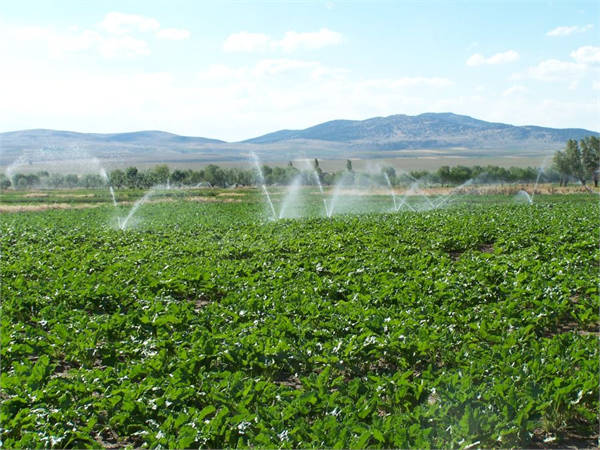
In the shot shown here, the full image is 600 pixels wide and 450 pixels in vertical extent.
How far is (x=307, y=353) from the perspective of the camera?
7.37 meters

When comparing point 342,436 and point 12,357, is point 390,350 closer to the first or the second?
point 342,436

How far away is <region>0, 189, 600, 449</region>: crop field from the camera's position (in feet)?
17.8

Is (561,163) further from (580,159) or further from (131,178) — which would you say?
(131,178)

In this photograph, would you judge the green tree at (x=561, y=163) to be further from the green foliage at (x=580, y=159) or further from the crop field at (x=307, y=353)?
the crop field at (x=307, y=353)

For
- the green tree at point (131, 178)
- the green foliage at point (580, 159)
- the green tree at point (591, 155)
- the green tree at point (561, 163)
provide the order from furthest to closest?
the green tree at point (131, 178) → the green tree at point (561, 163) → the green foliage at point (580, 159) → the green tree at point (591, 155)

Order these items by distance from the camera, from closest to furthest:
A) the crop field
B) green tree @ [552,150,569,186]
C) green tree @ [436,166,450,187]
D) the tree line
→ the crop field < the tree line < green tree @ [552,150,569,186] < green tree @ [436,166,450,187]

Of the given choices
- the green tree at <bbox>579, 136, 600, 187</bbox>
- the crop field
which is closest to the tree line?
the green tree at <bbox>579, 136, 600, 187</bbox>

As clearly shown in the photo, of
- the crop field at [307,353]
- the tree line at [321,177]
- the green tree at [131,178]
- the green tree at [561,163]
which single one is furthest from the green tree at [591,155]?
the crop field at [307,353]

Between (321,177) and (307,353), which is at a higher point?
(307,353)

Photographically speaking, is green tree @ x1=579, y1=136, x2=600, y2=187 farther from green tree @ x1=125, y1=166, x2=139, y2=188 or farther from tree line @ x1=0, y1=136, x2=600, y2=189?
green tree @ x1=125, y1=166, x2=139, y2=188

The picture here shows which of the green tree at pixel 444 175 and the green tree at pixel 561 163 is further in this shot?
the green tree at pixel 444 175

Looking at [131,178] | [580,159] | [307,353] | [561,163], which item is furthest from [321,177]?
[307,353]

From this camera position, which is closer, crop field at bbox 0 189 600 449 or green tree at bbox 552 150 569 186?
crop field at bbox 0 189 600 449

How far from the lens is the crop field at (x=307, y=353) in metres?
5.43
